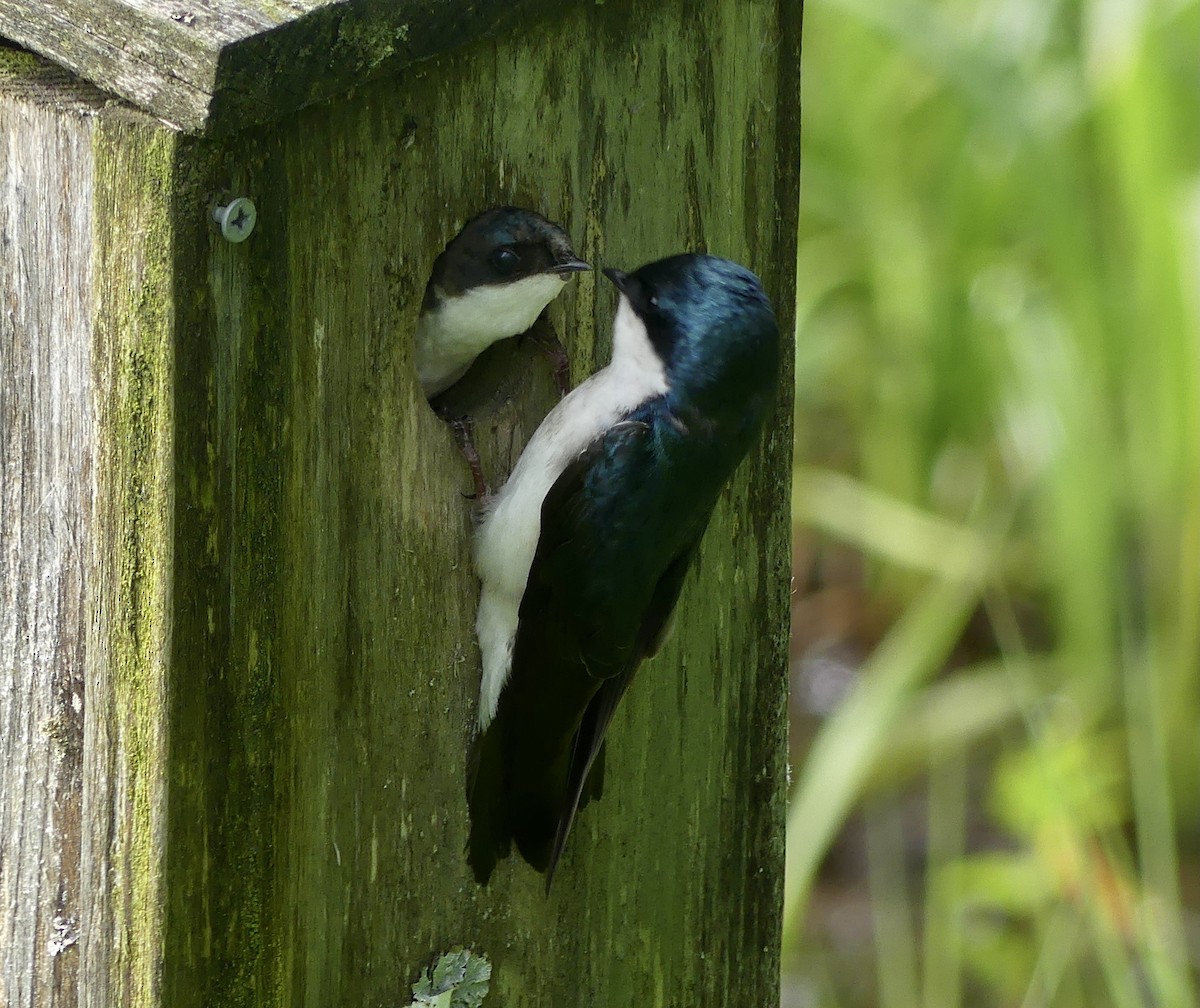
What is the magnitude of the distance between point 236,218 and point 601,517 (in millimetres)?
431

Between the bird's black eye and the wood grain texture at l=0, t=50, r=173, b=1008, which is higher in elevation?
the bird's black eye

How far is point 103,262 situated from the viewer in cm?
123

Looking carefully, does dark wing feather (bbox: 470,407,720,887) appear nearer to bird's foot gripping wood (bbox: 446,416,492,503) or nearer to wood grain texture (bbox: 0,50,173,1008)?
bird's foot gripping wood (bbox: 446,416,492,503)

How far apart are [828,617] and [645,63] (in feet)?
8.03

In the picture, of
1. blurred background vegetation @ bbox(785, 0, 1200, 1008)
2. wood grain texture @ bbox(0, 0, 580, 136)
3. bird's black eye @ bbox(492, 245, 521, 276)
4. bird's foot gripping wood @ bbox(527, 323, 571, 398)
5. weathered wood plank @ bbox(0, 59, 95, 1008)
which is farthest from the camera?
blurred background vegetation @ bbox(785, 0, 1200, 1008)

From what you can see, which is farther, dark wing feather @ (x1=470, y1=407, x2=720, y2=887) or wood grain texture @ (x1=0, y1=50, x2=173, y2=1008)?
dark wing feather @ (x1=470, y1=407, x2=720, y2=887)

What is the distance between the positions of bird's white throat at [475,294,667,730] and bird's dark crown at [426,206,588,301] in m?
0.08

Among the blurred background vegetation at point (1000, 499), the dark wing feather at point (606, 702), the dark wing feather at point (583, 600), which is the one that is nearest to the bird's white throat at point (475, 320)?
the dark wing feather at point (583, 600)

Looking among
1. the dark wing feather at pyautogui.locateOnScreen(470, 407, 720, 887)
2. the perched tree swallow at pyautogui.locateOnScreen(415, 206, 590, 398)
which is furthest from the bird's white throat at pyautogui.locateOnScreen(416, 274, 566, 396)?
the dark wing feather at pyautogui.locateOnScreen(470, 407, 720, 887)

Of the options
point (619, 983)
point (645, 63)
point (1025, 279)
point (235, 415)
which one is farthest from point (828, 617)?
point (235, 415)

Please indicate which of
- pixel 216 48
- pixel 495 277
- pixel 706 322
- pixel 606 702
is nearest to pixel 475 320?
pixel 495 277

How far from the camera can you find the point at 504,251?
4.93ft

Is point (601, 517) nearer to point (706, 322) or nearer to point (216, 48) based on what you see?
point (706, 322)

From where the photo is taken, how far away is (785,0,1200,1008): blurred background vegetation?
292cm
